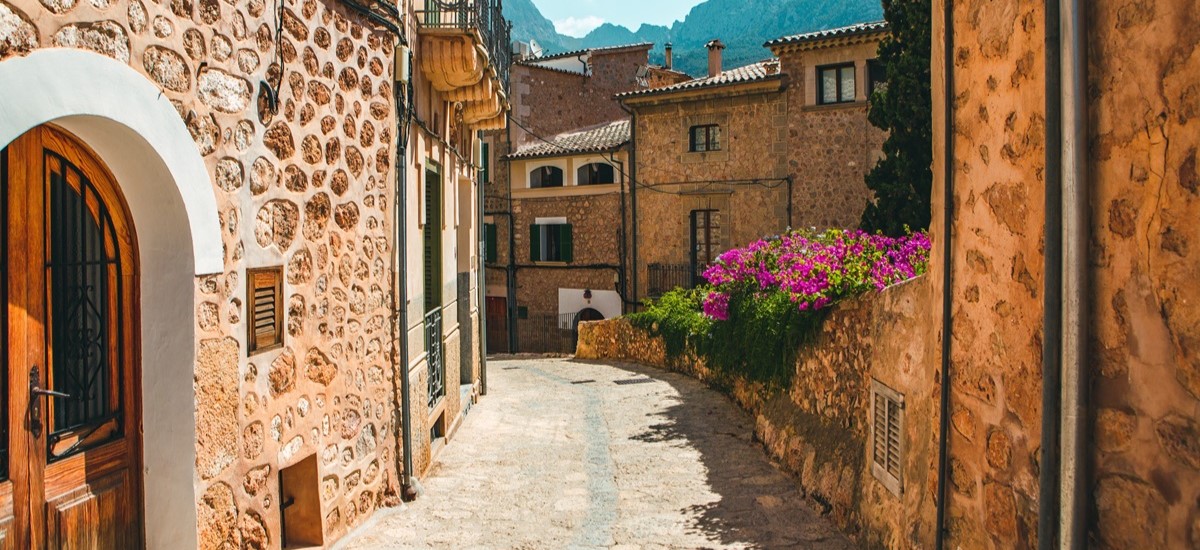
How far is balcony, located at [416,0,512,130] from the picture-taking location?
8.03 meters

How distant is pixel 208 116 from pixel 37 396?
159 centimetres

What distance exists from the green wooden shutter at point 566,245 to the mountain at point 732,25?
55.1 metres

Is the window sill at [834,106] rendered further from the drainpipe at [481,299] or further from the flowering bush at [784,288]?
the drainpipe at [481,299]

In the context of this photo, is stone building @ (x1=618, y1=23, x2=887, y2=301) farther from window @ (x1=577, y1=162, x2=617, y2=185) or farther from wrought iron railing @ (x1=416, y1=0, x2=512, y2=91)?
wrought iron railing @ (x1=416, y1=0, x2=512, y2=91)

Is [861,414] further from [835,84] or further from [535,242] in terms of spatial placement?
[535,242]

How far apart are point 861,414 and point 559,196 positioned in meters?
22.9

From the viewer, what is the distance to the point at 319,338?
18.4 ft

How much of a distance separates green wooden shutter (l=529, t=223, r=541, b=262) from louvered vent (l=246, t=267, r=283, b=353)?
2395cm

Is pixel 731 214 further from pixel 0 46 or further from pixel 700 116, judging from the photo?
pixel 0 46

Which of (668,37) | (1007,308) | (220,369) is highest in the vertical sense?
Answer: (668,37)

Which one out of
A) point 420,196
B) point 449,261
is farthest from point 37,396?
point 449,261

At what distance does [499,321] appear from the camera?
30.3 m

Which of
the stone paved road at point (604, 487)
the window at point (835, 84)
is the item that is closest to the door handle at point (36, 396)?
the stone paved road at point (604, 487)

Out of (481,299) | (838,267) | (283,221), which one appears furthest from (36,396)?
(481,299)
